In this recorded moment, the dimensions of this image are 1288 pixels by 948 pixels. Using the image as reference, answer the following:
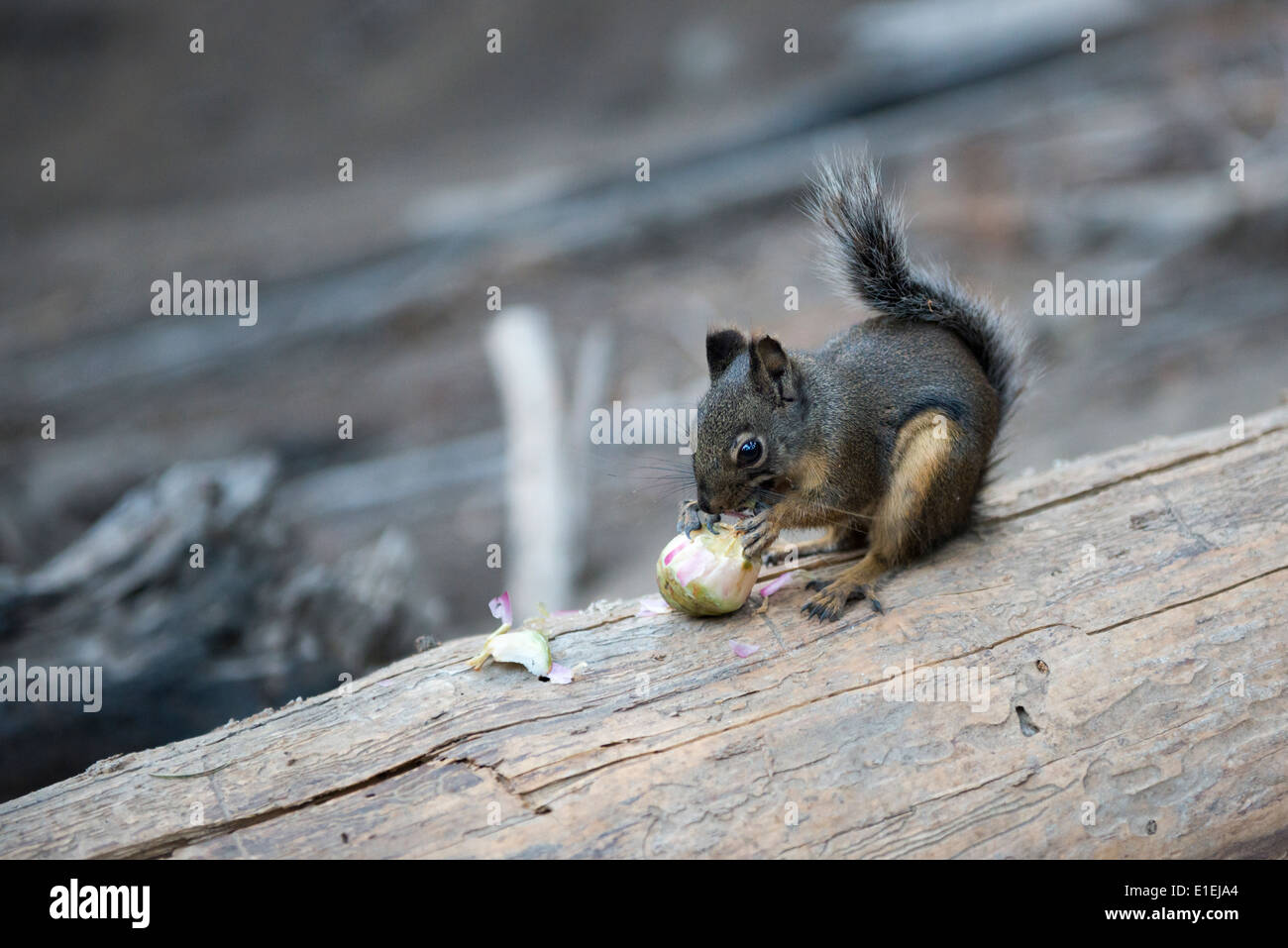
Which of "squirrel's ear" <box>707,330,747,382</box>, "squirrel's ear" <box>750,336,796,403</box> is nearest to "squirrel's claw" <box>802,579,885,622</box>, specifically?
"squirrel's ear" <box>750,336,796,403</box>

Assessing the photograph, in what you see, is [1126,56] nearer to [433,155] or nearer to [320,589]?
[433,155]

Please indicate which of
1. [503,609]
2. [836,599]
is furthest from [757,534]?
[503,609]

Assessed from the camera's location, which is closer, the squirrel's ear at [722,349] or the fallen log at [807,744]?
the fallen log at [807,744]

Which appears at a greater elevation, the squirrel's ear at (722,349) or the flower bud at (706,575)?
the squirrel's ear at (722,349)

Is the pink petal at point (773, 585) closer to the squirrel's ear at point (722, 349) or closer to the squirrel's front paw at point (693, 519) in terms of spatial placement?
the squirrel's front paw at point (693, 519)

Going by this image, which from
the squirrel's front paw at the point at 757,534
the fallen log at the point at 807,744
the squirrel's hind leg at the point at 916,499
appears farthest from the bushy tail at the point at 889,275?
the squirrel's front paw at the point at 757,534

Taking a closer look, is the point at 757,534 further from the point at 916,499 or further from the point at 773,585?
the point at 916,499

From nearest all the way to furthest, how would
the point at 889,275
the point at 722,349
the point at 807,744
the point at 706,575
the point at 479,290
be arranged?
the point at 807,744
the point at 706,575
the point at 722,349
the point at 889,275
the point at 479,290
